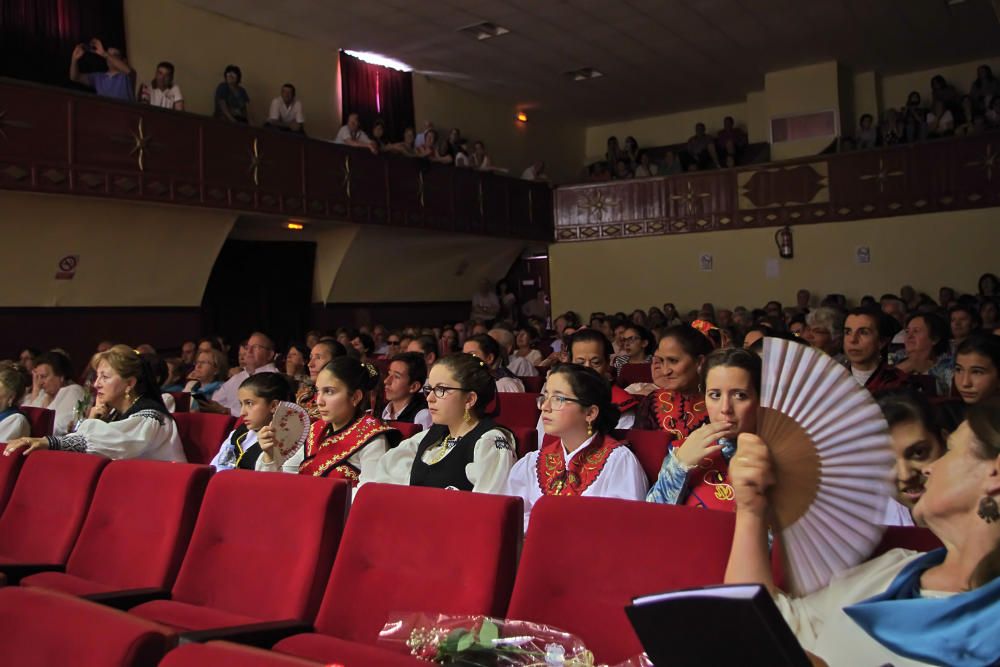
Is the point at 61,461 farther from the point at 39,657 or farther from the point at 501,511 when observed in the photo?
the point at 501,511

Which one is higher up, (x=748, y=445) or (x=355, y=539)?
(x=748, y=445)

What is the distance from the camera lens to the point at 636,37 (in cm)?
1081

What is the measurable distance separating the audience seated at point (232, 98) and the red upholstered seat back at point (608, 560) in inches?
313

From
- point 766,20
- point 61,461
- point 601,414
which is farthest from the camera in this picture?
point 766,20

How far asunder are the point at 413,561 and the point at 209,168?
23.1 feet

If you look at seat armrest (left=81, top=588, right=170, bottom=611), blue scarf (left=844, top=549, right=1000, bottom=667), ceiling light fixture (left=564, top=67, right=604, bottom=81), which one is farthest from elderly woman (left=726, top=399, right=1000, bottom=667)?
ceiling light fixture (left=564, top=67, right=604, bottom=81)

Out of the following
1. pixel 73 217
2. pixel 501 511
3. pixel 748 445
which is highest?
pixel 73 217

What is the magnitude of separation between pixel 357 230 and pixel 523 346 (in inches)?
137

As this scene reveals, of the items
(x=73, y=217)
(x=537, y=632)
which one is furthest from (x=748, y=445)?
(x=73, y=217)

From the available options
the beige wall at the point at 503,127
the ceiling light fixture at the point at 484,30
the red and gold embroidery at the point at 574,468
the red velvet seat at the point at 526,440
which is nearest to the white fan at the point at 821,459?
the red and gold embroidery at the point at 574,468

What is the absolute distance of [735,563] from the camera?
1410 millimetres

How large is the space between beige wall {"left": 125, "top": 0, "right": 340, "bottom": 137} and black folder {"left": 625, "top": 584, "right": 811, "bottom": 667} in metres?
9.06

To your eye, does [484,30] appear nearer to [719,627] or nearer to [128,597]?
Answer: [128,597]

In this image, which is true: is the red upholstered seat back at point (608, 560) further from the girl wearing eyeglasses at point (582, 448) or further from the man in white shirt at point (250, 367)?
the man in white shirt at point (250, 367)
